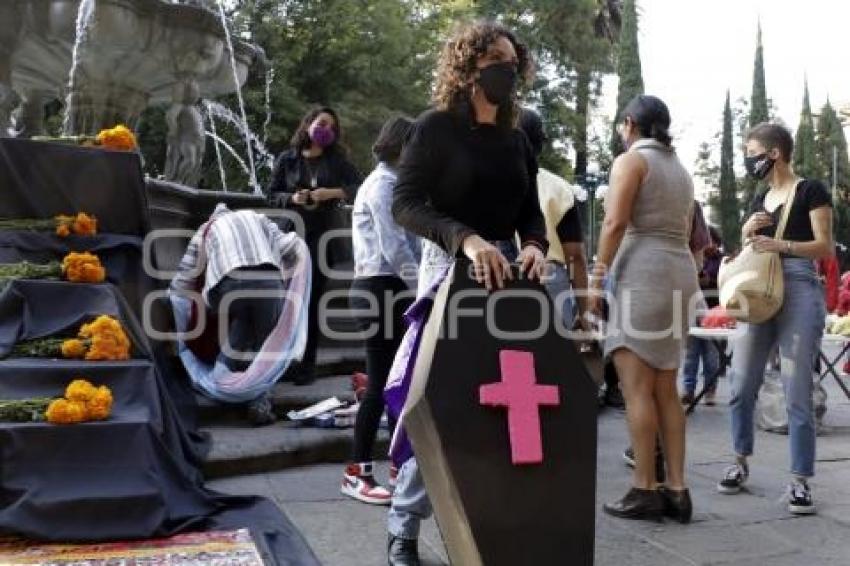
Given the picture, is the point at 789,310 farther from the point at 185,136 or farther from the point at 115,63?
the point at 115,63

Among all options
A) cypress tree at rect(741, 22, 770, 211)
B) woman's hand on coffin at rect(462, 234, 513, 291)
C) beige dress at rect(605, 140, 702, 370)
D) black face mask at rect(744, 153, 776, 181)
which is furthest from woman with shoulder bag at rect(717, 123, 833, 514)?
cypress tree at rect(741, 22, 770, 211)

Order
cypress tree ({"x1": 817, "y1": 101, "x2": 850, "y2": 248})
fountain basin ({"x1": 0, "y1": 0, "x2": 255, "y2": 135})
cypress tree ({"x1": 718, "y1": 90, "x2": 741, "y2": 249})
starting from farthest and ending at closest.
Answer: cypress tree ({"x1": 817, "y1": 101, "x2": 850, "y2": 248}) → cypress tree ({"x1": 718, "y1": 90, "x2": 741, "y2": 249}) → fountain basin ({"x1": 0, "y1": 0, "x2": 255, "y2": 135})

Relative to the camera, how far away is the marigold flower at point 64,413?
3.75 metres

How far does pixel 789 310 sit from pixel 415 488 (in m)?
2.41

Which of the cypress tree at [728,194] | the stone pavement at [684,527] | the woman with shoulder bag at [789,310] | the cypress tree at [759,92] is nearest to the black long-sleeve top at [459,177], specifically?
the stone pavement at [684,527]

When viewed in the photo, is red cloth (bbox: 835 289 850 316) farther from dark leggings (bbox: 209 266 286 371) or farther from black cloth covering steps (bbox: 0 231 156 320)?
black cloth covering steps (bbox: 0 231 156 320)

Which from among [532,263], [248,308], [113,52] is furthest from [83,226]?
[532,263]

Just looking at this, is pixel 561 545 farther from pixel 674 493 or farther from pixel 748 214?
pixel 748 214

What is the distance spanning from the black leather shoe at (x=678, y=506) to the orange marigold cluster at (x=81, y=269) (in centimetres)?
317

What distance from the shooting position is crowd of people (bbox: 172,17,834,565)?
318cm

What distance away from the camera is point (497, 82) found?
3.15m

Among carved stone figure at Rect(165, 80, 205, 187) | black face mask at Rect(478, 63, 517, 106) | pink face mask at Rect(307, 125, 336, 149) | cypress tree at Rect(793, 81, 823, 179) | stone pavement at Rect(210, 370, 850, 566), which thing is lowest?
stone pavement at Rect(210, 370, 850, 566)

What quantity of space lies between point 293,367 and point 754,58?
1907 inches

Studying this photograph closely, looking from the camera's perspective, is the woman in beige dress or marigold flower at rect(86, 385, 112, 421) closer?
marigold flower at rect(86, 385, 112, 421)
